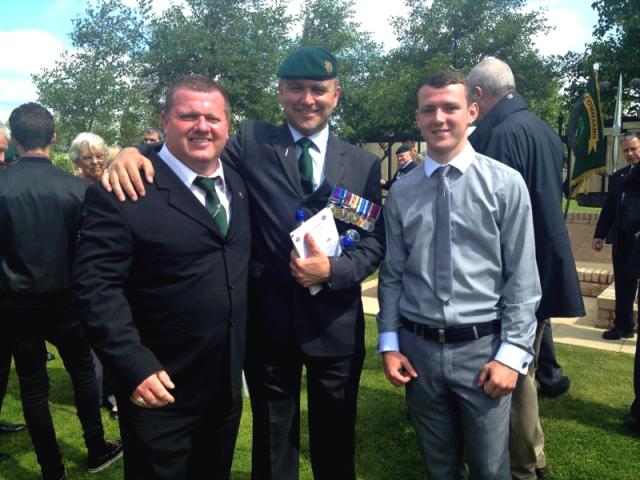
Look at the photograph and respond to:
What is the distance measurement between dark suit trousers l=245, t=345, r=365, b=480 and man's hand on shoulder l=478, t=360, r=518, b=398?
2.12ft

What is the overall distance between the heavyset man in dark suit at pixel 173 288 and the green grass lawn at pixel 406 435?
1.41 metres

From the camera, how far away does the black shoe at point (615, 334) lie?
224 inches

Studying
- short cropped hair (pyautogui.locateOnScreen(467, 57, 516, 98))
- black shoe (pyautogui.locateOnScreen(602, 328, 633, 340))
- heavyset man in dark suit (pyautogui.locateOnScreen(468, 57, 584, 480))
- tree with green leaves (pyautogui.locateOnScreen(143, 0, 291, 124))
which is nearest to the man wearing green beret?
heavyset man in dark suit (pyautogui.locateOnScreen(468, 57, 584, 480))

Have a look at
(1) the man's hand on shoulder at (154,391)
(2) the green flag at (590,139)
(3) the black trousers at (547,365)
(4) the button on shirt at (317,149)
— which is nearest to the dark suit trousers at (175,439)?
(1) the man's hand on shoulder at (154,391)

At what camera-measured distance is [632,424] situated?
3756mm

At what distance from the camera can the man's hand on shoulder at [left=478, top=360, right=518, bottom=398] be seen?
2086mm

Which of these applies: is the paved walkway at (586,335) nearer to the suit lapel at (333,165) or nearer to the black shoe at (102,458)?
the black shoe at (102,458)

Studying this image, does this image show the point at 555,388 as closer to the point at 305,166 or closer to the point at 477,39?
the point at 305,166

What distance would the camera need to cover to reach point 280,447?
8.43 feet

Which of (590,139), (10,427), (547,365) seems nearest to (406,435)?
(547,365)

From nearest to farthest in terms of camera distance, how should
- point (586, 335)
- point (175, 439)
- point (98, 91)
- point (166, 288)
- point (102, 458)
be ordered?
point (166, 288) → point (175, 439) → point (102, 458) → point (586, 335) → point (98, 91)

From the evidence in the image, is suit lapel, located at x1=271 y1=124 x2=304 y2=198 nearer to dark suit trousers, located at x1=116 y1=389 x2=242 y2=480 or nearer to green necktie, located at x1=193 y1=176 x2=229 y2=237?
green necktie, located at x1=193 y1=176 x2=229 y2=237

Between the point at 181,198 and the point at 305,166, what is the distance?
69 cm

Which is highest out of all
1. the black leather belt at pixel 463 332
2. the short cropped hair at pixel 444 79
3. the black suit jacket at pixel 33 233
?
the short cropped hair at pixel 444 79
